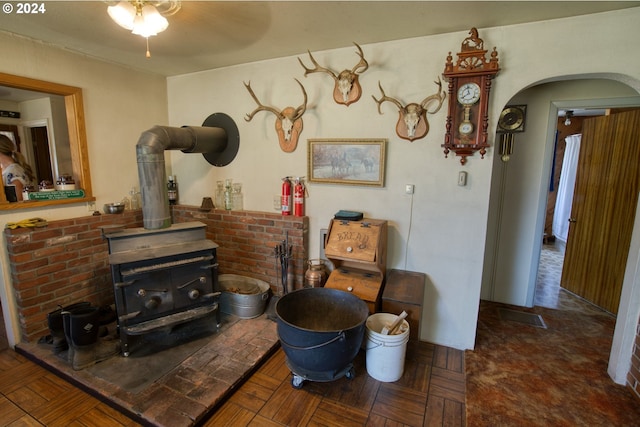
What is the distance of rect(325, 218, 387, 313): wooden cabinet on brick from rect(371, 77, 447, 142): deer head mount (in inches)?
28.3

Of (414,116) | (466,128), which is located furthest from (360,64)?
(466,128)

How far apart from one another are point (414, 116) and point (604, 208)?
240cm

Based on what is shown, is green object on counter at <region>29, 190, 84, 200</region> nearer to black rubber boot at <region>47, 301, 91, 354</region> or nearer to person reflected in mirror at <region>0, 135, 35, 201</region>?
person reflected in mirror at <region>0, 135, 35, 201</region>

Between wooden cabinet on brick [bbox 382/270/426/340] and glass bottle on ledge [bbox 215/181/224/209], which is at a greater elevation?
glass bottle on ledge [bbox 215/181/224/209]

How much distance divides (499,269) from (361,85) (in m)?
2.43

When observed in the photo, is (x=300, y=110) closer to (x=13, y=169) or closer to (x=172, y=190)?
(x=172, y=190)

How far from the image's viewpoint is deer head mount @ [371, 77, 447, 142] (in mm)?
2238

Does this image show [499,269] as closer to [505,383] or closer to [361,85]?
[505,383]

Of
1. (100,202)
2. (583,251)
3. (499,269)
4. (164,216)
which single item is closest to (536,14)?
(499,269)

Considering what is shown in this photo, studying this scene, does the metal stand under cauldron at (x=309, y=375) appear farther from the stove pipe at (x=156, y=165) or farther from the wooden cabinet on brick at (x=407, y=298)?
A: the stove pipe at (x=156, y=165)

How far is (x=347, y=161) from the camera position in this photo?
255cm

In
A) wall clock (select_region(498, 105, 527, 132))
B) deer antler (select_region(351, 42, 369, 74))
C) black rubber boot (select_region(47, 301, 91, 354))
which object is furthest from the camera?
wall clock (select_region(498, 105, 527, 132))

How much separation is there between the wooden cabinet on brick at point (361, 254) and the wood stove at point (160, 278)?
98cm

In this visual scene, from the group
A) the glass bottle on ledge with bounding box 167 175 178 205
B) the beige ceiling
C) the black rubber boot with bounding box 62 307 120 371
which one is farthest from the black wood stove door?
the beige ceiling
